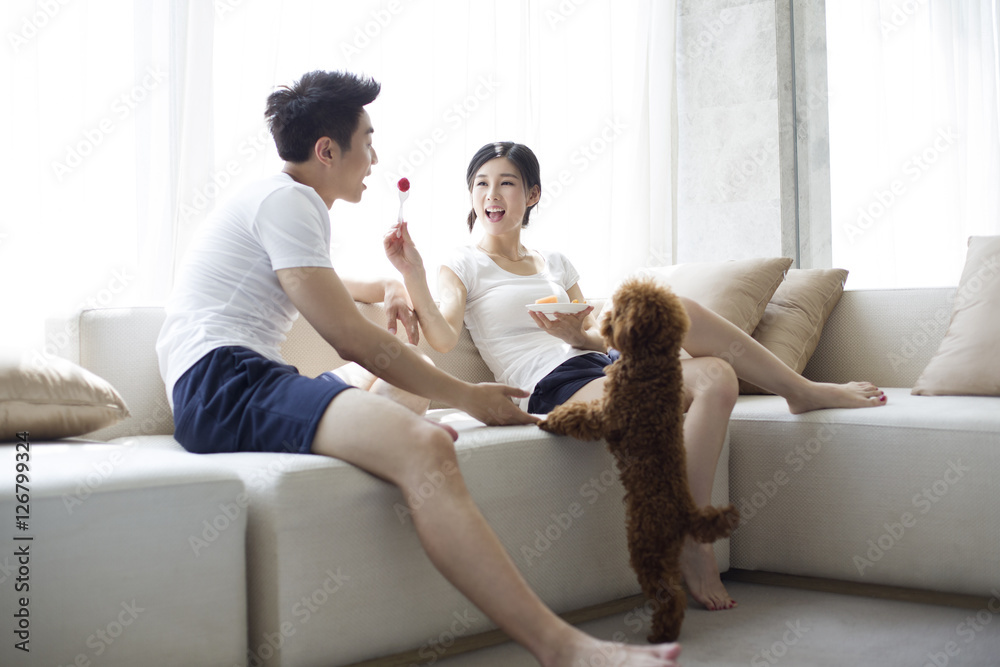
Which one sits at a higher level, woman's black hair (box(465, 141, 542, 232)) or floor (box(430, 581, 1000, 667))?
woman's black hair (box(465, 141, 542, 232))

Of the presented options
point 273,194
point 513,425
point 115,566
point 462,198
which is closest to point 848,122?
point 462,198

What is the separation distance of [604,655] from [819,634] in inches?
26.9

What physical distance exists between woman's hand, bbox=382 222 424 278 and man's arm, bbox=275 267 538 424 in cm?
43

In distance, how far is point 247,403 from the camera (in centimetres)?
150

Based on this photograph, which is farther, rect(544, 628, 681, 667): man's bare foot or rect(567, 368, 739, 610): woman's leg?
rect(567, 368, 739, 610): woman's leg

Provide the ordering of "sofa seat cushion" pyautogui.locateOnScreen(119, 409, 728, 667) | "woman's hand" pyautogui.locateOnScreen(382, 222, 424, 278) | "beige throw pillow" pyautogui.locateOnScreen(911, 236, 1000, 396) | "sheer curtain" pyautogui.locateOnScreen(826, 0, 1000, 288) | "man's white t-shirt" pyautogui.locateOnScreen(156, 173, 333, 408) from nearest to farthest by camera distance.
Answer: "sofa seat cushion" pyautogui.locateOnScreen(119, 409, 728, 667), "man's white t-shirt" pyautogui.locateOnScreen(156, 173, 333, 408), "woman's hand" pyautogui.locateOnScreen(382, 222, 424, 278), "beige throw pillow" pyautogui.locateOnScreen(911, 236, 1000, 396), "sheer curtain" pyautogui.locateOnScreen(826, 0, 1000, 288)

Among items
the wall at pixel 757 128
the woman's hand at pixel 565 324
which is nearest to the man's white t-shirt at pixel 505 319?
the woman's hand at pixel 565 324

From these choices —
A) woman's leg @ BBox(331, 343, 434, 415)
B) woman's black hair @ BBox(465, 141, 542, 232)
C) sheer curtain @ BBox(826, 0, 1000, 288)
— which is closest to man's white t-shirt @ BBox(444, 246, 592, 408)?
woman's black hair @ BBox(465, 141, 542, 232)

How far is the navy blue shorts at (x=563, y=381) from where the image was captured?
2027 mm

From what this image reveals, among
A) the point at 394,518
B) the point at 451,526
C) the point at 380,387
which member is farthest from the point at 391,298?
the point at 451,526

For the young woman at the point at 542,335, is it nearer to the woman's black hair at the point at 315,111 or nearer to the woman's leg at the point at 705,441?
the woman's leg at the point at 705,441

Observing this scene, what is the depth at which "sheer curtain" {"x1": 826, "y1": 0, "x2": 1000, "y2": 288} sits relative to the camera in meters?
3.62

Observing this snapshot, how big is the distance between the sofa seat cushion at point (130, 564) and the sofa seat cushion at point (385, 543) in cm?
6

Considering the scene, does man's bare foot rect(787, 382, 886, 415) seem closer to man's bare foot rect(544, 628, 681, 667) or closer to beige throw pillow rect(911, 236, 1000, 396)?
beige throw pillow rect(911, 236, 1000, 396)
